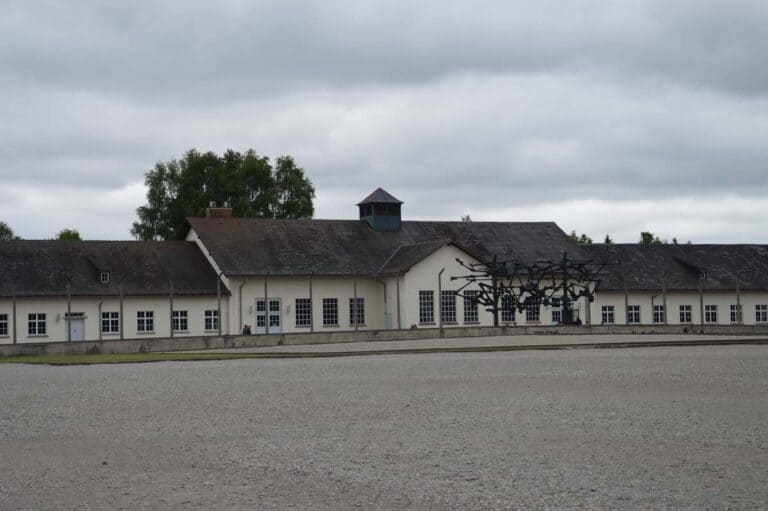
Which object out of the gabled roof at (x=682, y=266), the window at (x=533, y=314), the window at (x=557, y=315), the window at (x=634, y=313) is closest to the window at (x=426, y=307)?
the window at (x=533, y=314)

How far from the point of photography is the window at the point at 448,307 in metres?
52.0

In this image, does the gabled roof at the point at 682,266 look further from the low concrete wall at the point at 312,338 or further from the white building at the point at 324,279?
the low concrete wall at the point at 312,338

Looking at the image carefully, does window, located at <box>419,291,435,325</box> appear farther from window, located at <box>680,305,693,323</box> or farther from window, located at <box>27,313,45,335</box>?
window, located at <box>27,313,45,335</box>

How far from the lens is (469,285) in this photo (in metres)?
52.6

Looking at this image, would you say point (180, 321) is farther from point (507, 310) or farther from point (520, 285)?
point (520, 285)

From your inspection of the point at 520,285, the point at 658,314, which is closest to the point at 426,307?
the point at 520,285

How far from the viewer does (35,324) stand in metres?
45.5

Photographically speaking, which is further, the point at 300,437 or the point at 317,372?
the point at 317,372

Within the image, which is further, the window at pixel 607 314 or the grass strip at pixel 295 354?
the window at pixel 607 314

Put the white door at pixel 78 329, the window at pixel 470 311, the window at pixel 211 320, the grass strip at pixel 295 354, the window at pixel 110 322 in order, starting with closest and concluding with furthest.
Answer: the grass strip at pixel 295 354
the white door at pixel 78 329
the window at pixel 110 322
the window at pixel 211 320
the window at pixel 470 311

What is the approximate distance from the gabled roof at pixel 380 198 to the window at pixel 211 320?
12.1m

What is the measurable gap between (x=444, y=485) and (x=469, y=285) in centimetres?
4286

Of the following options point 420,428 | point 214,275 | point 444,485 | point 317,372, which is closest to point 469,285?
point 214,275

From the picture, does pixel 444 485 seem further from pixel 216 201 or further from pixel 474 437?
pixel 216 201
